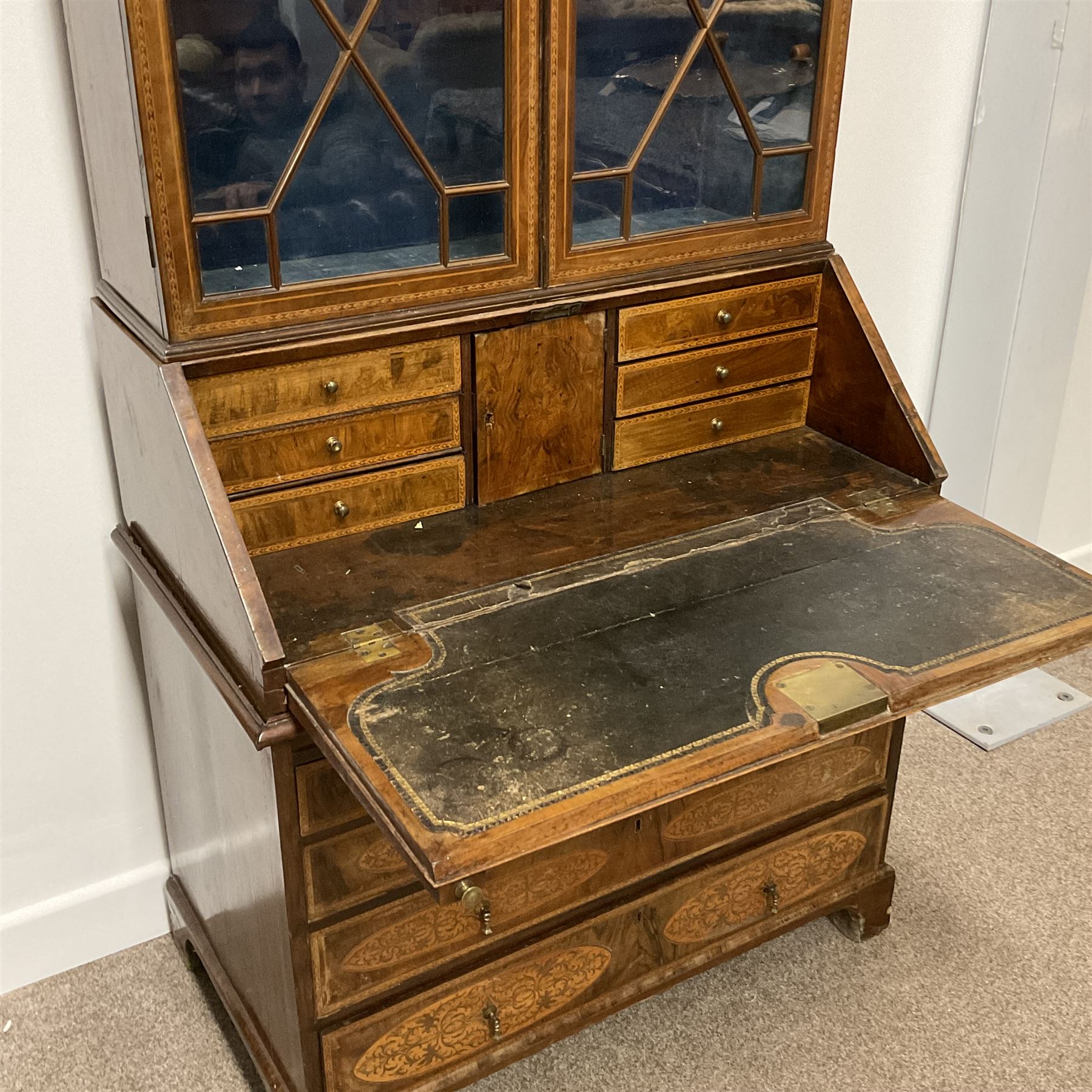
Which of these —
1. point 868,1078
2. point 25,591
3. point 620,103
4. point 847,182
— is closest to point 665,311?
point 620,103

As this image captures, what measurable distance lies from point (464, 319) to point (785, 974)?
139 cm

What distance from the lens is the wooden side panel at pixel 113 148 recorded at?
1496 mm

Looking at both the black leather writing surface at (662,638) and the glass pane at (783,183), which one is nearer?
the black leather writing surface at (662,638)

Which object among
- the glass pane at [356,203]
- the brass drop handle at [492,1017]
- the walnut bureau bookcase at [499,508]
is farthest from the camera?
the brass drop handle at [492,1017]

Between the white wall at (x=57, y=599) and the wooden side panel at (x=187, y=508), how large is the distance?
0.36ft

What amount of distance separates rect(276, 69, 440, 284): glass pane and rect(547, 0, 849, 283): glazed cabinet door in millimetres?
207

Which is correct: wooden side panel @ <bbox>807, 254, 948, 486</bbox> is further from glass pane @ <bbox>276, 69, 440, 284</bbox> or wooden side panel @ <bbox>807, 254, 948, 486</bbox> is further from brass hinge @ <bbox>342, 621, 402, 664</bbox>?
brass hinge @ <bbox>342, 621, 402, 664</bbox>

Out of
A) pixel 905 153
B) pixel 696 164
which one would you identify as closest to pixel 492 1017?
pixel 696 164

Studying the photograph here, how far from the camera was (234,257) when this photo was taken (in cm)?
160

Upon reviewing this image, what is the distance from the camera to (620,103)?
70.8 inches

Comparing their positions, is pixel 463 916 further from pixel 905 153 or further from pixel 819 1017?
pixel 905 153

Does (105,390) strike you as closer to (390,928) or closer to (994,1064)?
(390,928)

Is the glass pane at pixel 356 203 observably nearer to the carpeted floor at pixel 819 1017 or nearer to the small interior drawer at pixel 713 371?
the small interior drawer at pixel 713 371

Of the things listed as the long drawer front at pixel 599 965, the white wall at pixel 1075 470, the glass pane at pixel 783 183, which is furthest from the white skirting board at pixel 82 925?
the white wall at pixel 1075 470
